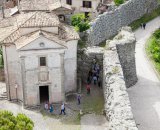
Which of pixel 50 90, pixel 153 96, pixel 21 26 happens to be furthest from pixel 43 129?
pixel 153 96

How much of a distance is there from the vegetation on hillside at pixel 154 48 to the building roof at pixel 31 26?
15.3 m

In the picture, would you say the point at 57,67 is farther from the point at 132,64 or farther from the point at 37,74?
the point at 132,64

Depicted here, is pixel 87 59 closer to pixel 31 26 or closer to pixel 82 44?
pixel 82 44

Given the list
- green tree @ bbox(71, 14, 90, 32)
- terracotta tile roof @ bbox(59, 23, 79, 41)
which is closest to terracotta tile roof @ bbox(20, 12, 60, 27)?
terracotta tile roof @ bbox(59, 23, 79, 41)

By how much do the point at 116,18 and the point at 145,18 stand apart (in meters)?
8.13

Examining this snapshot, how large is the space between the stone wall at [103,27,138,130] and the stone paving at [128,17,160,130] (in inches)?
62.3

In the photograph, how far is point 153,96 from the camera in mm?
53531

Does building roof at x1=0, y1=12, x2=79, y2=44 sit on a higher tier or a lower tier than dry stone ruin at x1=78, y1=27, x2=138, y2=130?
higher

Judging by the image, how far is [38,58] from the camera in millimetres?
47156

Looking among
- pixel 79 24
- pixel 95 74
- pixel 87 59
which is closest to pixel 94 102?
pixel 95 74

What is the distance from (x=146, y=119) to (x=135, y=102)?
405cm

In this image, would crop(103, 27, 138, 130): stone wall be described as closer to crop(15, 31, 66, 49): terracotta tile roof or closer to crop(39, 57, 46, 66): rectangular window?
crop(15, 31, 66, 49): terracotta tile roof

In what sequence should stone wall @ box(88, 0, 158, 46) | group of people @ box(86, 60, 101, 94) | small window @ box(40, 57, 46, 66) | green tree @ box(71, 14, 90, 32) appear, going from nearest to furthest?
small window @ box(40, 57, 46, 66) → group of people @ box(86, 60, 101, 94) → green tree @ box(71, 14, 90, 32) → stone wall @ box(88, 0, 158, 46)

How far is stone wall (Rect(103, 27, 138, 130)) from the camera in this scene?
3906 centimetres
